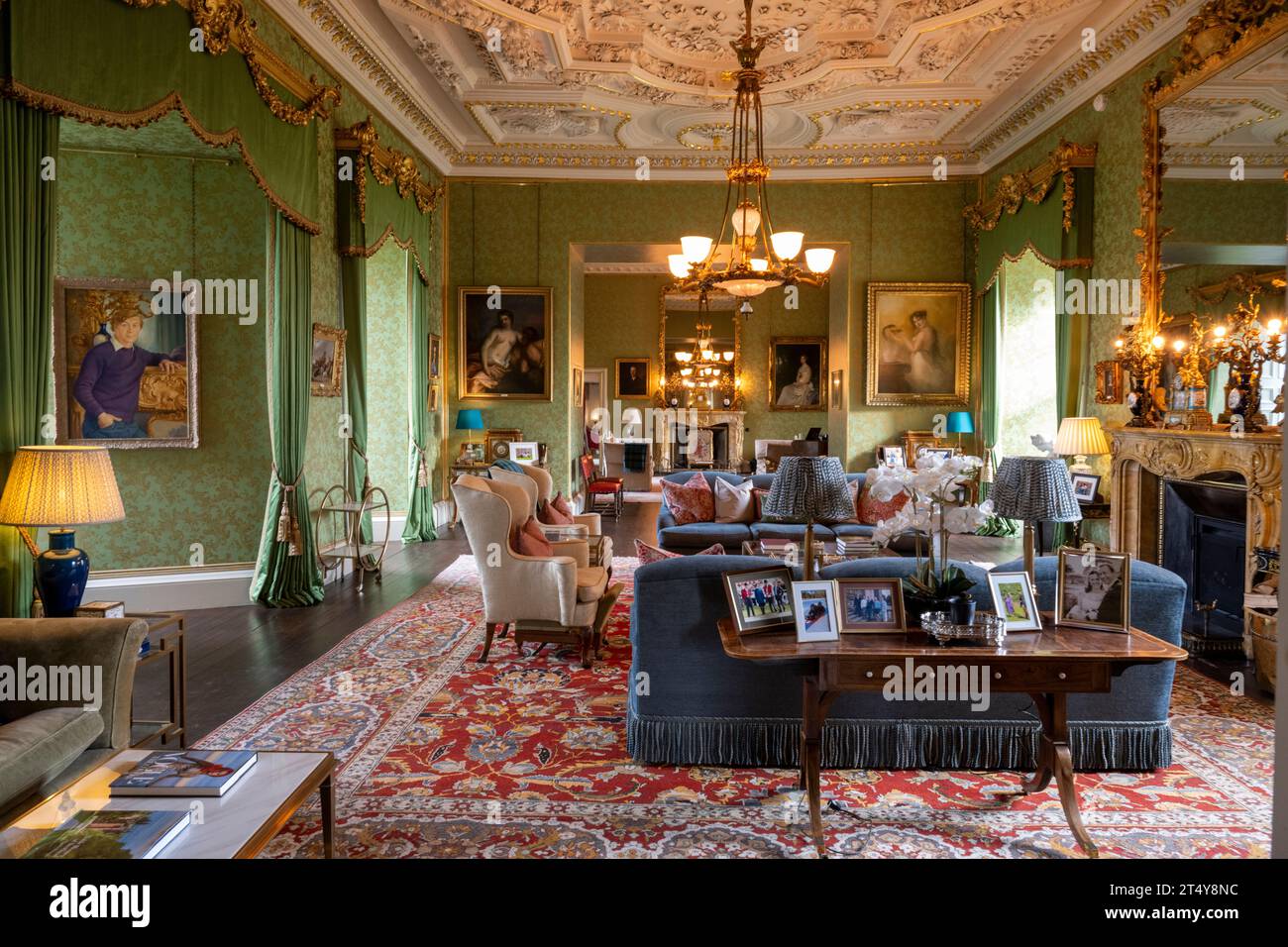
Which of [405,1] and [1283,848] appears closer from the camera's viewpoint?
[1283,848]

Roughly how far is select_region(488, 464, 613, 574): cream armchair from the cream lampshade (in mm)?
4183

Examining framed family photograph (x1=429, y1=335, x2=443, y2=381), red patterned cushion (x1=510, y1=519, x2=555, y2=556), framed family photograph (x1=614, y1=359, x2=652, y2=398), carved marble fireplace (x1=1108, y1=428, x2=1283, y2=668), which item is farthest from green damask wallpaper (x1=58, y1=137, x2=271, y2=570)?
framed family photograph (x1=614, y1=359, x2=652, y2=398)

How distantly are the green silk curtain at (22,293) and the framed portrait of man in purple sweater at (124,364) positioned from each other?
2657 mm

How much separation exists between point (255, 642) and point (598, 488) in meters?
7.46

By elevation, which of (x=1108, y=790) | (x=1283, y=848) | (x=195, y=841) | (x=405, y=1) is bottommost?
(x=1108, y=790)

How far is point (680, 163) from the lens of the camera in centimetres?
1107

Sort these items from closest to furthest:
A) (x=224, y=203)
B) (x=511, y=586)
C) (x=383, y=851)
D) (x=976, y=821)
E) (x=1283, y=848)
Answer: (x=1283, y=848), (x=383, y=851), (x=976, y=821), (x=511, y=586), (x=224, y=203)

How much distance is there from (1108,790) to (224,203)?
7.03m

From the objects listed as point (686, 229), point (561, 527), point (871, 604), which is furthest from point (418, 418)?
point (871, 604)

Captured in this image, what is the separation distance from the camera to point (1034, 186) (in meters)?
8.65

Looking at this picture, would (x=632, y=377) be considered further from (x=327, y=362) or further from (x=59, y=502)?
(x=59, y=502)

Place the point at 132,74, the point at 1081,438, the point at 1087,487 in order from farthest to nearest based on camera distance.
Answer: the point at 1087,487, the point at 1081,438, the point at 132,74
